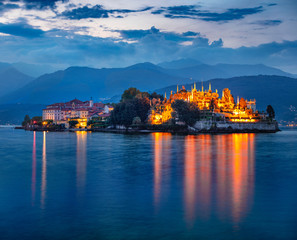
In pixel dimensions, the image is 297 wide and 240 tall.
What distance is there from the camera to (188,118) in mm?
114125

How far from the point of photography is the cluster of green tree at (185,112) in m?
114

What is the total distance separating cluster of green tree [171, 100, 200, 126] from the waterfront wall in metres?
3.89

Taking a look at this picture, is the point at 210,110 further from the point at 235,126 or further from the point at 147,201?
the point at 147,201

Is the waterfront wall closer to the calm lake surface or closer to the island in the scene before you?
the island

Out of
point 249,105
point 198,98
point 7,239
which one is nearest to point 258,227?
point 7,239

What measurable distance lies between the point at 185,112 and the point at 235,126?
68.2 ft

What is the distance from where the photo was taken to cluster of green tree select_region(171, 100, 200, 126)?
114m

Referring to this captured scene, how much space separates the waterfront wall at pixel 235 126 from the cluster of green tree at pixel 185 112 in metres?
3.89

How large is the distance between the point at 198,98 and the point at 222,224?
125976 mm

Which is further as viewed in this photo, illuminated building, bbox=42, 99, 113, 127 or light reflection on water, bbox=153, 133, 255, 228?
illuminated building, bbox=42, 99, 113, 127

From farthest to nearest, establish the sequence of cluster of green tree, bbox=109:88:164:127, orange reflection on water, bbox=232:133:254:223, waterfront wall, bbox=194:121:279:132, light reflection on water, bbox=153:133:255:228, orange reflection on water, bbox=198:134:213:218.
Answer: waterfront wall, bbox=194:121:279:132 → cluster of green tree, bbox=109:88:164:127 → orange reflection on water, bbox=198:134:213:218 → orange reflection on water, bbox=232:133:254:223 → light reflection on water, bbox=153:133:255:228

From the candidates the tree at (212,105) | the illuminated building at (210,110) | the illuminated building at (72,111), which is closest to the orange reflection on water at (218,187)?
the illuminated building at (210,110)

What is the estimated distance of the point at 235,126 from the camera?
12375 centimetres

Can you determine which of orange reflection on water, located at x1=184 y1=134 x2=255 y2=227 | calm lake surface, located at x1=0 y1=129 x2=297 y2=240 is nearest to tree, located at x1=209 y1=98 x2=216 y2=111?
orange reflection on water, located at x1=184 y1=134 x2=255 y2=227
